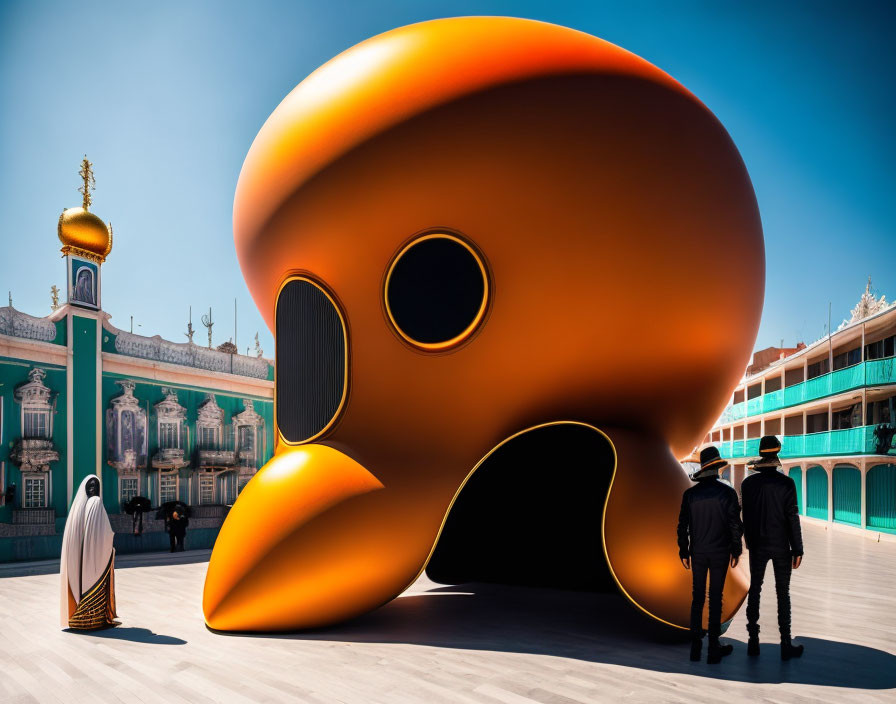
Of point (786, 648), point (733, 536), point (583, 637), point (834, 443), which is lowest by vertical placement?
point (834, 443)

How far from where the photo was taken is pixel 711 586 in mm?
5980

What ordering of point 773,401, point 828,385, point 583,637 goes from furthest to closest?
1. point 773,401
2. point 828,385
3. point 583,637

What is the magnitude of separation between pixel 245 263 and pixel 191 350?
54.7ft

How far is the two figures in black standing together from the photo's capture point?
5.92 meters

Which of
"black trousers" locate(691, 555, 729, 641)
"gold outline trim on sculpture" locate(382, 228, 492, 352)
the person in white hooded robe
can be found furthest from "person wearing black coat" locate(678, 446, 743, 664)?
the person in white hooded robe

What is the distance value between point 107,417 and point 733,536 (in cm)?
2027

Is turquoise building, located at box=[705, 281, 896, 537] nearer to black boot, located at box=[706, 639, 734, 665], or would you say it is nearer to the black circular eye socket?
black boot, located at box=[706, 639, 734, 665]

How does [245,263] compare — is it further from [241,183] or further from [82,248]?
[82,248]

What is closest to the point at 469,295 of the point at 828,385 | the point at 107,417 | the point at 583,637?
the point at 583,637

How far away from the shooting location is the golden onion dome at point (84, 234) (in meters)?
21.5

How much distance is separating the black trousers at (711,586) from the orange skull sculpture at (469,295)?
521mm

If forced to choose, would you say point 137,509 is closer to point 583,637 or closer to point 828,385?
point 583,637

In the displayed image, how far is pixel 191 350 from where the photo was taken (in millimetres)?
24281

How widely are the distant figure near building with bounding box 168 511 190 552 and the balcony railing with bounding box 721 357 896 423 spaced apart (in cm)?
2462
